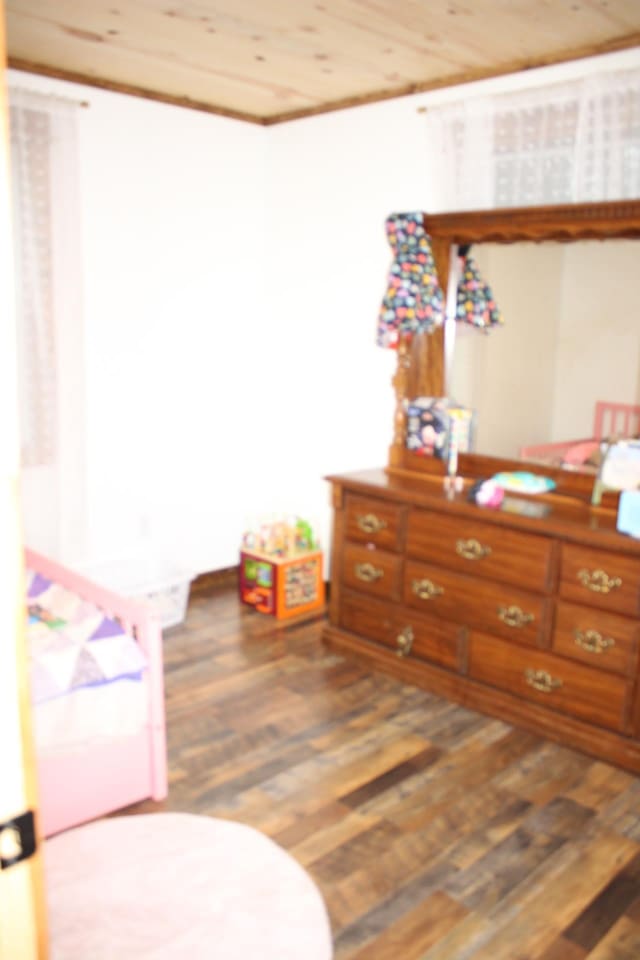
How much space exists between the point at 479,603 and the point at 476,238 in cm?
150

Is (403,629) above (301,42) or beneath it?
beneath

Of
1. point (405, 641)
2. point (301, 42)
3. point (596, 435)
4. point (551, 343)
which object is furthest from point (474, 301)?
point (405, 641)

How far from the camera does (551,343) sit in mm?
3020

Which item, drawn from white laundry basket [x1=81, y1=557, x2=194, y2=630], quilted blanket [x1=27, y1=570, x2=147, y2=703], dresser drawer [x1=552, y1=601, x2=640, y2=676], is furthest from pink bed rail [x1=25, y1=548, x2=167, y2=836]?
dresser drawer [x1=552, y1=601, x2=640, y2=676]

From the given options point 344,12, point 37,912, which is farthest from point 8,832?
point 344,12

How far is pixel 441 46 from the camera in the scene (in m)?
2.94

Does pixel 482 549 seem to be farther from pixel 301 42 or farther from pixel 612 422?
pixel 301 42

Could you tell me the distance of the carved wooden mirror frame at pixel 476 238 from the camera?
2859 millimetres

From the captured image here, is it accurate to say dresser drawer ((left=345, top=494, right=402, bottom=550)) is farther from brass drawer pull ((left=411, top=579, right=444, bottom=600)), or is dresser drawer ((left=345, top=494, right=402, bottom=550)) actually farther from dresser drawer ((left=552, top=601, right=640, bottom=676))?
dresser drawer ((left=552, top=601, right=640, bottom=676))

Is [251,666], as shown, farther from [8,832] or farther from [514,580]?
[8,832]

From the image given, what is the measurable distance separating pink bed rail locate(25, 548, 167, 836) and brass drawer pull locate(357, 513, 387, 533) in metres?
1.19

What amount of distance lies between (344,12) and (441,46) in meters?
0.50

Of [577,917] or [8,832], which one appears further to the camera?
[577,917]

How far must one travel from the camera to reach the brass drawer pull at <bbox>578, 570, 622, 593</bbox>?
2.63m
